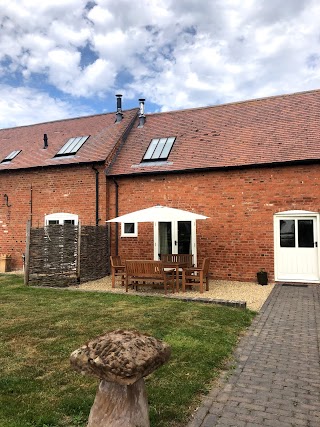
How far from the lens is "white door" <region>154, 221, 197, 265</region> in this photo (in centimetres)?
1279

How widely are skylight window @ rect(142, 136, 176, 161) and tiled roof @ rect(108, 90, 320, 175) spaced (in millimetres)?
225

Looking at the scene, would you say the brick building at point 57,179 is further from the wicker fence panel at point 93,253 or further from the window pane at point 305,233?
the window pane at point 305,233

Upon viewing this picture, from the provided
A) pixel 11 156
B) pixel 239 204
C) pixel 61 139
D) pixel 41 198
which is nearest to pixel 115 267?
pixel 239 204

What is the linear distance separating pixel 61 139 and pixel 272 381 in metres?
16.1

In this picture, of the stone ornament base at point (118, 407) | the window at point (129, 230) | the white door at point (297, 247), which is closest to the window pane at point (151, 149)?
the window at point (129, 230)

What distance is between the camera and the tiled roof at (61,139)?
15.4 m

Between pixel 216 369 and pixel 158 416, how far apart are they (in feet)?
4.71

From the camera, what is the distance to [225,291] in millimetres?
10430

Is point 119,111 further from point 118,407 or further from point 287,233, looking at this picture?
point 118,407

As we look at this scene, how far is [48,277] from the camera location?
1162 cm

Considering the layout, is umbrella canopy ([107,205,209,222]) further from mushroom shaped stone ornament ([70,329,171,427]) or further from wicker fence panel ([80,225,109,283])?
mushroom shaped stone ornament ([70,329,171,427])

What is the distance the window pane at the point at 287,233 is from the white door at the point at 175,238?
3014 mm

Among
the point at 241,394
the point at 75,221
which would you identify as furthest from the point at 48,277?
the point at 241,394

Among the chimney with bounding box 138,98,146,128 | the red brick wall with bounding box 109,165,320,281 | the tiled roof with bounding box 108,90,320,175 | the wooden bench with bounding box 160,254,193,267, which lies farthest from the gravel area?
the chimney with bounding box 138,98,146,128
